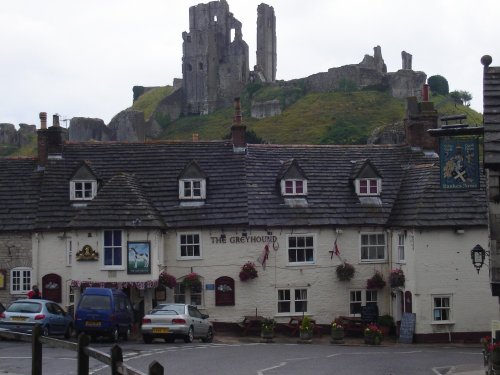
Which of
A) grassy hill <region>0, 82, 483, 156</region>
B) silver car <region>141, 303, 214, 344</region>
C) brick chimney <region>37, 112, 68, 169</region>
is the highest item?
grassy hill <region>0, 82, 483, 156</region>

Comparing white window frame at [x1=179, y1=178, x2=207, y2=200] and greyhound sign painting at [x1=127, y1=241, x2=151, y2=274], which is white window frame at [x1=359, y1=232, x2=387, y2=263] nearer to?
white window frame at [x1=179, y1=178, x2=207, y2=200]

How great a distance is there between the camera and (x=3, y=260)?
40.8m

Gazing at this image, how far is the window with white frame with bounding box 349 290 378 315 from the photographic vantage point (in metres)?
41.3

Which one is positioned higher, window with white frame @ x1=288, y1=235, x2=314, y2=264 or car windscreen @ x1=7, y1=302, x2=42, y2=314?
window with white frame @ x1=288, y1=235, x2=314, y2=264

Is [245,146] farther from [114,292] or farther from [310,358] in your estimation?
[310,358]

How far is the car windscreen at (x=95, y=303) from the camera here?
108 ft

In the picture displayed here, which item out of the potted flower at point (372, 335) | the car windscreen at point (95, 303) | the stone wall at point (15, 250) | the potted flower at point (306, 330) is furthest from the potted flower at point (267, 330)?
the stone wall at point (15, 250)

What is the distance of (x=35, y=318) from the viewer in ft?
103

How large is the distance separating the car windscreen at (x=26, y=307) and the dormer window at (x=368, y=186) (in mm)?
16480

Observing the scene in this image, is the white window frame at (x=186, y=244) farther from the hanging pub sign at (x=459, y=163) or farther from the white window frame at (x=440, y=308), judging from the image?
the hanging pub sign at (x=459, y=163)

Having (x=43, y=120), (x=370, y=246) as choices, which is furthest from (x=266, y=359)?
(x=43, y=120)

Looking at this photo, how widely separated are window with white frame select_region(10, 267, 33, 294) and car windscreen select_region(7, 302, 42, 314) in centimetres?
852

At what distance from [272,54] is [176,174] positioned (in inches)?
4644

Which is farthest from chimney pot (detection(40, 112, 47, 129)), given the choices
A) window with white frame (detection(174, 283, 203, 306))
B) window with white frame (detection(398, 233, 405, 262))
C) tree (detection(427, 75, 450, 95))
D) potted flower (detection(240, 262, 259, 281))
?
tree (detection(427, 75, 450, 95))
